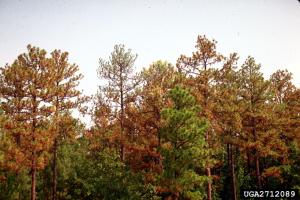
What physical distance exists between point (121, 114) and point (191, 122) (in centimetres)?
776

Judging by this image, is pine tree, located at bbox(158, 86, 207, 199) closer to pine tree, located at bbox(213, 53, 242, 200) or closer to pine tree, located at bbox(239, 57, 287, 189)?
pine tree, located at bbox(213, 53, 242, 200)

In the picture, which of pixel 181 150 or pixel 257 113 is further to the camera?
pixel 257 113

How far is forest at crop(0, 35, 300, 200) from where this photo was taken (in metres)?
18.8

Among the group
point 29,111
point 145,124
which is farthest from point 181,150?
point 29,111

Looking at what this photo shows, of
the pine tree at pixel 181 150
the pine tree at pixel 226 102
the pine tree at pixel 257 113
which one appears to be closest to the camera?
the pine tree at pixel 181 150

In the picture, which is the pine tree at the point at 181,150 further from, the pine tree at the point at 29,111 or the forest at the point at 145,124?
the pine tree at the point at 29,111

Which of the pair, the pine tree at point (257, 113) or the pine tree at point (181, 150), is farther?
the pine tree at point (257, 113)

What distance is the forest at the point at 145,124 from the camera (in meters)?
18.8

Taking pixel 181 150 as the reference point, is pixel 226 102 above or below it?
→ above

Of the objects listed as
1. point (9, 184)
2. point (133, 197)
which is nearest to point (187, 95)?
point (133, 197)

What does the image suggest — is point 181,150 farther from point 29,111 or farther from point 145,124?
point 29,111

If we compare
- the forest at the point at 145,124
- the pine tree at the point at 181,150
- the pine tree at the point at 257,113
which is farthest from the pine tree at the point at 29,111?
the pine tree at the point at 257,113

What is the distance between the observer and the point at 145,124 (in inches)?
881

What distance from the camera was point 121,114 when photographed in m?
25.2
